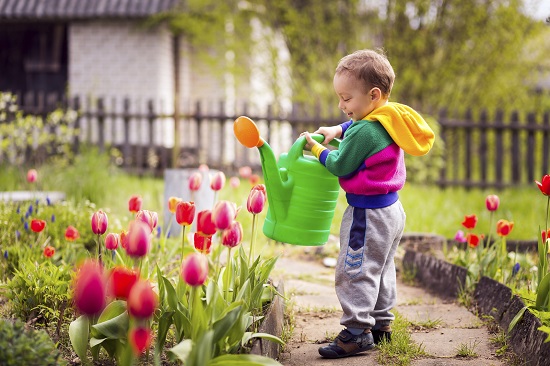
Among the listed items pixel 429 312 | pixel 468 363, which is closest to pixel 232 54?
pixel 429 312

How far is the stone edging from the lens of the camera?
2.48 meters

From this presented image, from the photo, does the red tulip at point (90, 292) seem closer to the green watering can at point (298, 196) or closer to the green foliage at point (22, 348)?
the green foliage at point (22, 348)

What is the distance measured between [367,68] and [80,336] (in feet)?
4.86

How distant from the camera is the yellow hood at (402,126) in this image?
8.68ft

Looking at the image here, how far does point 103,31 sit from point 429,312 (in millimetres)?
10500

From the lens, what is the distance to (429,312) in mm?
3486

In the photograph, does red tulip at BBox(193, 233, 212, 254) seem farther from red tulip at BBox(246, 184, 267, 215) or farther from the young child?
the young child

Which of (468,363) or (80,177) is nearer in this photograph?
(468,363)

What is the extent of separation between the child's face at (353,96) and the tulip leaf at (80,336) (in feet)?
4.34

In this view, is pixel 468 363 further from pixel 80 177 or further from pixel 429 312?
pixel 80 177

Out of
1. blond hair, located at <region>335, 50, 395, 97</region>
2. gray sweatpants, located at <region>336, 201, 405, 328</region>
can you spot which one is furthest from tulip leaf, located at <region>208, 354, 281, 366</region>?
blond hair, located at <region>335, 50, 395, 97</region>

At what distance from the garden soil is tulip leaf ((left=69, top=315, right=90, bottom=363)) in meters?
0.81

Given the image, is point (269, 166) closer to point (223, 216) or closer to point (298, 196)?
point (298, 196)

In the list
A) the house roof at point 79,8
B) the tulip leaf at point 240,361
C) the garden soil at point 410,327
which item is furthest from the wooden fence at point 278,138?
the tulip leaf at point 240,361
